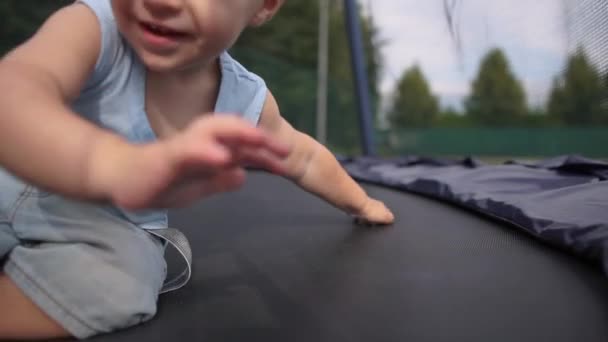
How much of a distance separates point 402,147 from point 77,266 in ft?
14.1

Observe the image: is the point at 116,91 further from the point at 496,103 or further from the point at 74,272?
the point at 496,103

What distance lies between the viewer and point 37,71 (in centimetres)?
38

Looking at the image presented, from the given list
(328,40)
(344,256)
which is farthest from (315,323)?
(328,40)

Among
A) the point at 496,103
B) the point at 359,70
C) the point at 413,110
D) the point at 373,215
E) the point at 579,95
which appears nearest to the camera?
the point at 373,215

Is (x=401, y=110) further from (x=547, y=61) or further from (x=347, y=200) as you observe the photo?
(x=347, y=200)

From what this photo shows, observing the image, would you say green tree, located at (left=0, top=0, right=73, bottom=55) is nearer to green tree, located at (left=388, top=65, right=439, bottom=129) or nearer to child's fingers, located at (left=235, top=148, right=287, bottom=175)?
green tree, located at (left=388, top=65, right=439, bottom=129)

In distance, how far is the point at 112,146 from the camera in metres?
0.31

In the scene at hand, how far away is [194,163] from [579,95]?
3.07m

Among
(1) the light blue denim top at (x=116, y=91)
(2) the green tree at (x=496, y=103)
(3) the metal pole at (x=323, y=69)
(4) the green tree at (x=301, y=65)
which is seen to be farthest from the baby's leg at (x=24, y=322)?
(3) the metal pole at (x=323, y=69)

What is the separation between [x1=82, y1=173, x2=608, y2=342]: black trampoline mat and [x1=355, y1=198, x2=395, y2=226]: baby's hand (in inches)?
1.0

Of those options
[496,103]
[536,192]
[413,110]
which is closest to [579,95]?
[496,103]

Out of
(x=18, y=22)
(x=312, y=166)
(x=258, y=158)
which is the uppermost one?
(x=258, y=158)

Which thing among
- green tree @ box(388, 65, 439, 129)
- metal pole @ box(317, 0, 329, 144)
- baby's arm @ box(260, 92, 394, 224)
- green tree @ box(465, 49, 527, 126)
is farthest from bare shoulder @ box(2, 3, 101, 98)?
metal pole @ box(317, 0, 329, 144)

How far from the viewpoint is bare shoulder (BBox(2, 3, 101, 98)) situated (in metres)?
0.40
